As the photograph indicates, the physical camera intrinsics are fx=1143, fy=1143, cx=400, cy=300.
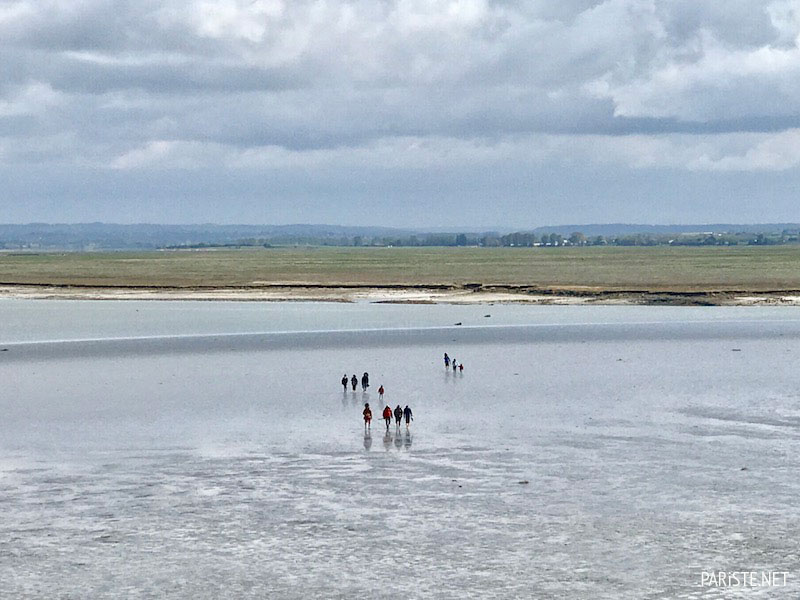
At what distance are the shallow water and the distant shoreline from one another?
33954 millimetres

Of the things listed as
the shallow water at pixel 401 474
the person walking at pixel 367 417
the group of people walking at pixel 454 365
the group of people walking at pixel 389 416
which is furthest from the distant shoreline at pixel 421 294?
the person walking at pixel 367 417

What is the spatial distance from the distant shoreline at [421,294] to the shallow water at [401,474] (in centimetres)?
3395

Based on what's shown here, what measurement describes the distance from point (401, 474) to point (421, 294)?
6833 cm

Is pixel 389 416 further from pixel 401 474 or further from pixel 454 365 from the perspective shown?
pixel 454 365

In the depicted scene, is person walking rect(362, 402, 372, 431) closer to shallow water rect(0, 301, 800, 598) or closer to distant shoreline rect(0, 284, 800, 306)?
shallow water rect(0, 301, 800, 598)

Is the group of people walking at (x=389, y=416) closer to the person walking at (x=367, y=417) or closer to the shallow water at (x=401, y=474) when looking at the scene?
the person walking at (x=367, y=417)

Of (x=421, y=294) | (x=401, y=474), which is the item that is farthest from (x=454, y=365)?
(x=421, y=294)

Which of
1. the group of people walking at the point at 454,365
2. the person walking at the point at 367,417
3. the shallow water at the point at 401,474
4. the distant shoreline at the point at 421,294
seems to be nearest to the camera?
the shallow water at the point at 401,474

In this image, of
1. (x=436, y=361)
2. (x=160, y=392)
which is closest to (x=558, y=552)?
(x=160, y=392)

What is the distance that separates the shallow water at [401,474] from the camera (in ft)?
70.8

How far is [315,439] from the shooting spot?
3266 cm

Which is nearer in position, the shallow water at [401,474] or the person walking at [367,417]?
the shallow water at [401,474]

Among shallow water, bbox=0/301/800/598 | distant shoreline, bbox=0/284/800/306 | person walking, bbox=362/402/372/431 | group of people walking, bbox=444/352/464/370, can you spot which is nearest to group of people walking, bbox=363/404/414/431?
person walking, bbox=362/402/372/431

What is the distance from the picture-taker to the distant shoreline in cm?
8738
